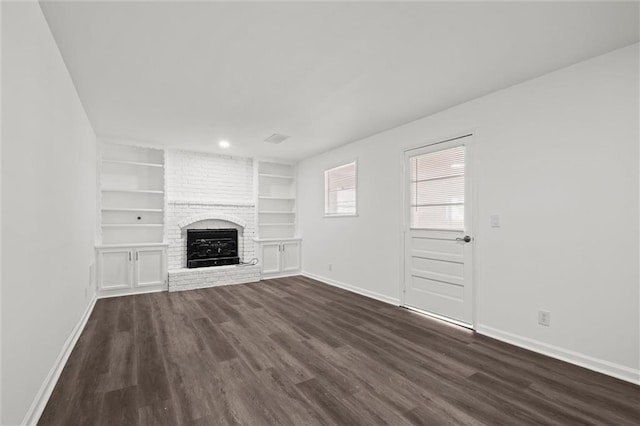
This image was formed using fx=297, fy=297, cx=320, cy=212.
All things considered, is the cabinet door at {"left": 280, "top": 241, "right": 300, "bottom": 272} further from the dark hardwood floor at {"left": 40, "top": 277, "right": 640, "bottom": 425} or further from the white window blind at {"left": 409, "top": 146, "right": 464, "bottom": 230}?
the white window blind at {"left": 409, "top": 146, "right": 464, "bottom": 230}

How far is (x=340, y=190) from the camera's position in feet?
18.0

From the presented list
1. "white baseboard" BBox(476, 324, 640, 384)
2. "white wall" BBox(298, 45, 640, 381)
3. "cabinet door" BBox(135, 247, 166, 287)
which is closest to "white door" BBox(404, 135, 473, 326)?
"white wall" BBox(298, 45, 640, 381)

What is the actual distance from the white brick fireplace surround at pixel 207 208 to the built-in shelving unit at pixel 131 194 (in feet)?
0.74

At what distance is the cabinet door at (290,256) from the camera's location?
628 cm

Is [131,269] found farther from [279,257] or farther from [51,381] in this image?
[51,381]

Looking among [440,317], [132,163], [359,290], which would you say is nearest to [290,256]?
[359,290]

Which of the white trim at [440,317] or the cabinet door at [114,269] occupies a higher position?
the cabinet door at [114,269]

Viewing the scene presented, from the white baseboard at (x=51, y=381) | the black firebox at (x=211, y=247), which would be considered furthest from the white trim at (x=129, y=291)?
the white baseboard at (x=51, y=381)

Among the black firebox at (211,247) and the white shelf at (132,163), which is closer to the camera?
the white shelf at (132,163)

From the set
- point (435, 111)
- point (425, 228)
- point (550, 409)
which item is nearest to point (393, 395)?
point (550, 409)

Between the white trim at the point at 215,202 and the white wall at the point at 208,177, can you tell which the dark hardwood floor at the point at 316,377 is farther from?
the white wall at the point at 208,177

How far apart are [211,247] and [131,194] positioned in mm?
1654

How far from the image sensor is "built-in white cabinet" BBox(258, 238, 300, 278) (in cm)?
603

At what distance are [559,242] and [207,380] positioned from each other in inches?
124
